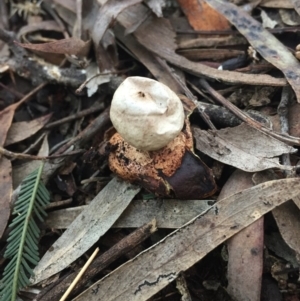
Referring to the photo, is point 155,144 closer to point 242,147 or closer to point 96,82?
point 242,147

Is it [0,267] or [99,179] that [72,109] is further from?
[0,267]

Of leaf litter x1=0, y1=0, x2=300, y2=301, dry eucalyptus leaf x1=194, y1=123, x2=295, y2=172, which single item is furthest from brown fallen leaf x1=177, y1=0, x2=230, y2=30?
dry eucalyptus leaf x1=194, y1=123, x2=295, y2=172

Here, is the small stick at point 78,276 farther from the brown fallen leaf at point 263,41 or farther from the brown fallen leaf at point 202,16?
the brown fallen leaf at point 202,16

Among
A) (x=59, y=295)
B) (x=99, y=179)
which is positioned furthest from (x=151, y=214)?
(x=59, y=295)

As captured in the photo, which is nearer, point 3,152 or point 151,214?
point 151,214

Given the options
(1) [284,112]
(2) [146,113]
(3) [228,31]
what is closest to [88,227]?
(2) [146,113]

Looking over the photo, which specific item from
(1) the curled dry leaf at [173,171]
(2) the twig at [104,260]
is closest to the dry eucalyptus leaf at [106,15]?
(1) the curled dry leaf at [173,171]

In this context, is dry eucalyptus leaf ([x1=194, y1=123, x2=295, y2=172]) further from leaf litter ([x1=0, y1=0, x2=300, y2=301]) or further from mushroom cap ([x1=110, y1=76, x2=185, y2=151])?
mushroom cap ([x1=110, y1=76, x2=185, y2=151])
